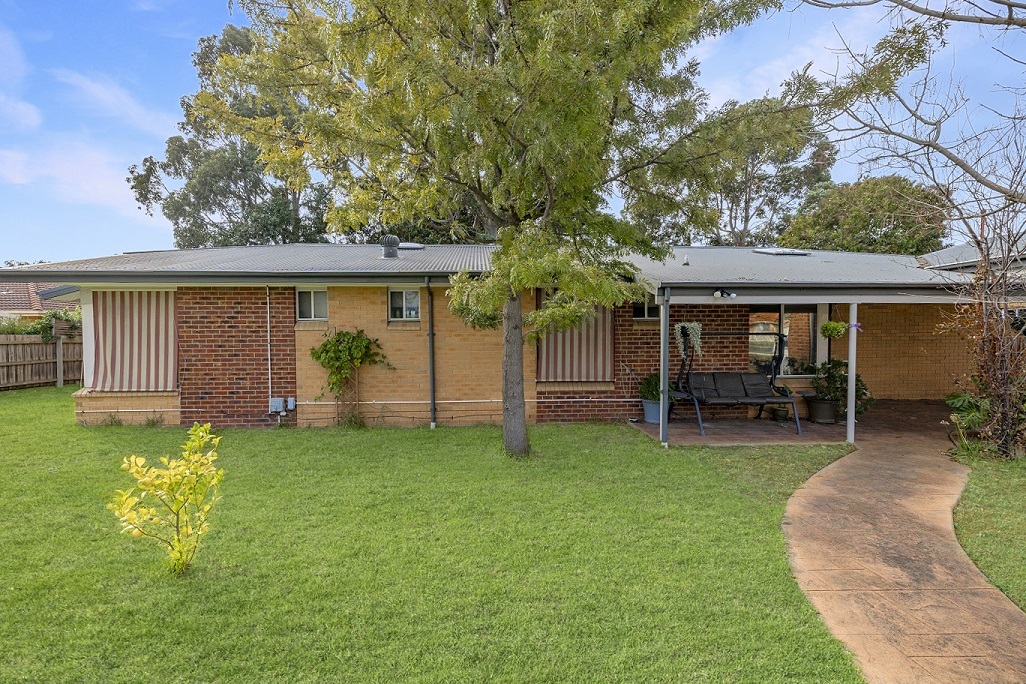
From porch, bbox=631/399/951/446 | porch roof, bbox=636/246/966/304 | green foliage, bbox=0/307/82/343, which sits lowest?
porch, bbox=631/399/951/446

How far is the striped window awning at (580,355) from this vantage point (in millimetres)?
9227

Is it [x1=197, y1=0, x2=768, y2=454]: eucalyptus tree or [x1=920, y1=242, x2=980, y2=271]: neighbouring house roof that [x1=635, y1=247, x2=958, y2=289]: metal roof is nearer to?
[x1=920, y1=242, x2=980, y2=271]: neighbouring house roof

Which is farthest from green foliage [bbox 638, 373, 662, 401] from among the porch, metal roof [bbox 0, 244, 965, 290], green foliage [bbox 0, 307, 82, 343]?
green foliage [bbox 0, 307, 82, 343]

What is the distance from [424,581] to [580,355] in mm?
6105

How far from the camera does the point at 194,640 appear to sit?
288 centimetres

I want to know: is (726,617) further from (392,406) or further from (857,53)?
(392,406)

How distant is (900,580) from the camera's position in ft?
12.1

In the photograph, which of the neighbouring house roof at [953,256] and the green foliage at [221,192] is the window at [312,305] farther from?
the green foliage at [221,192]

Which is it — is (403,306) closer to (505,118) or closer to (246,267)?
(246,267)

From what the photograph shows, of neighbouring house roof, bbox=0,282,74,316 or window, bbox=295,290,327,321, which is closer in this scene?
window, bbox=295,290,327,321

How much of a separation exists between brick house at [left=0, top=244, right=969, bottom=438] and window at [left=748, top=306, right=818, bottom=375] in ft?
3.48

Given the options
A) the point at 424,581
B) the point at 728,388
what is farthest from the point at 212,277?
the point at 728,388

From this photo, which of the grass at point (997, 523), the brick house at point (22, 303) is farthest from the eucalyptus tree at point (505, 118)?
the brick house at point (22, 303)

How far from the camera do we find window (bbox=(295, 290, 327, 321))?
9.00 meters
